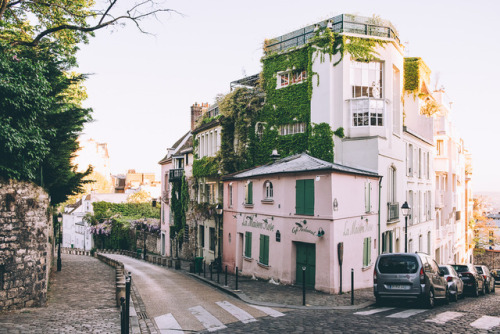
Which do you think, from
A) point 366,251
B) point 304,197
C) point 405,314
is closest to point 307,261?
point 304,197

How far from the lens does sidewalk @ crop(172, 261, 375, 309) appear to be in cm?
1481

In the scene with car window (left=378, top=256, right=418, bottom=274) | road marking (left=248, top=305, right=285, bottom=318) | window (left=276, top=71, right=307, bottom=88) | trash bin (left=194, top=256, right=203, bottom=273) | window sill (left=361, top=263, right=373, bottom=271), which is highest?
window (left=276, top=71, right=307, bottom=88)

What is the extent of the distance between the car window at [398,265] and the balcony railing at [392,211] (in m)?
9.97

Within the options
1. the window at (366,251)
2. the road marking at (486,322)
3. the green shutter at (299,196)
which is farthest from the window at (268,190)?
the road marking at (486,322)

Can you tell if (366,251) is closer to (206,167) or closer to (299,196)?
(299,196)

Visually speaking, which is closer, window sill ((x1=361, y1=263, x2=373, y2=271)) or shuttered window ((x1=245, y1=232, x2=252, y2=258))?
window sill ((x1=361, y1=263, x2=373, y2=271))

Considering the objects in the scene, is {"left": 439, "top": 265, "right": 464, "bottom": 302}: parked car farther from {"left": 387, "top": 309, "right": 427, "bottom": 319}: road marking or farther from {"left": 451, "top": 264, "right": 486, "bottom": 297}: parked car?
{"left": 387, "top": 309, "right": 427, "bottom": 319}: road marking

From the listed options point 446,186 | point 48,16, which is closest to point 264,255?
point 48,16

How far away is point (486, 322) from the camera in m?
11.4

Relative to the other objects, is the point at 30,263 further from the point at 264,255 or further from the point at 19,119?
the point at 264,255

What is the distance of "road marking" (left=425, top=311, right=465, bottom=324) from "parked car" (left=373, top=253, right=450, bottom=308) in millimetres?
1114

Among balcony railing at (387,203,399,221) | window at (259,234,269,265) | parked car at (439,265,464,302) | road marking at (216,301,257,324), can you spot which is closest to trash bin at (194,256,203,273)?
window at (259,234,269,265)

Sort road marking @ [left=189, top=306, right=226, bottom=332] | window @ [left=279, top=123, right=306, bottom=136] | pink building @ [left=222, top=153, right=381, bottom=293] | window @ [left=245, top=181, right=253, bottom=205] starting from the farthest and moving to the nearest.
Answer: window @ [left=279, top=123, right=306, bottom=136], window @ [left=245, top=181, right=253, bottom=205], pink building @ [left=222, top=153, right=381, bottom=293], road marking @ [left=189, top=306, right=226, bottom=332]

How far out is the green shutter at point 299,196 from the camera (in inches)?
739
